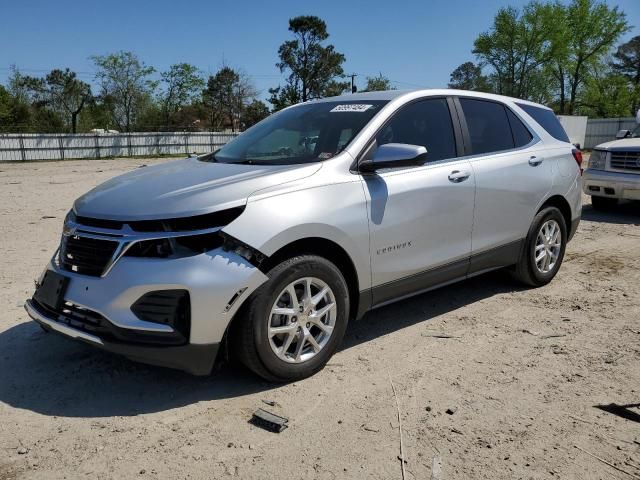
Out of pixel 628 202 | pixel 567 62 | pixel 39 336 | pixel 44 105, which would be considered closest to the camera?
pixel 39 336

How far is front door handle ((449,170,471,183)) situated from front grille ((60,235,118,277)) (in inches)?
97.6

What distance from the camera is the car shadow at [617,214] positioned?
912 centimetres

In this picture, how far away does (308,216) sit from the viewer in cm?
325

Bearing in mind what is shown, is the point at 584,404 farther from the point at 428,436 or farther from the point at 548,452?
the point at 428,436

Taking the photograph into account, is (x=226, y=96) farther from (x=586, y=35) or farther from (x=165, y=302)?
(x=165, y=302)

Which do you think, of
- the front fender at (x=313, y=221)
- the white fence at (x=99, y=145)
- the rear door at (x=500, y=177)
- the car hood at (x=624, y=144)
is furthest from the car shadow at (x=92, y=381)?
the white fence at (x=99, y=145)

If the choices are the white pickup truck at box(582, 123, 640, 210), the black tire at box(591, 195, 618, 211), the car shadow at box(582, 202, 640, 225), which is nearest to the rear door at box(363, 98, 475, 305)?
the car shadow at box(582, 202, 640, 225)

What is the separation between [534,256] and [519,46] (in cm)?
5992

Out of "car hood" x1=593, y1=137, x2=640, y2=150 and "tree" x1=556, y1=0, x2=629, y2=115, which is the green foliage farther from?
"car hood" x1=593, y1=137, x2=640, y2=150

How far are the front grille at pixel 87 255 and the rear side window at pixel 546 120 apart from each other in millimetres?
4001

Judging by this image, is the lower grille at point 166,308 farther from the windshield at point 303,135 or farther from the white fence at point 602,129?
the white fence at point 602,129

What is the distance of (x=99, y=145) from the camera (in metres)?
31.5

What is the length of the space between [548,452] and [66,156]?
32.3m

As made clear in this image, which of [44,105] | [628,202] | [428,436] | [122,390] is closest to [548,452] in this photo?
[428,436]
